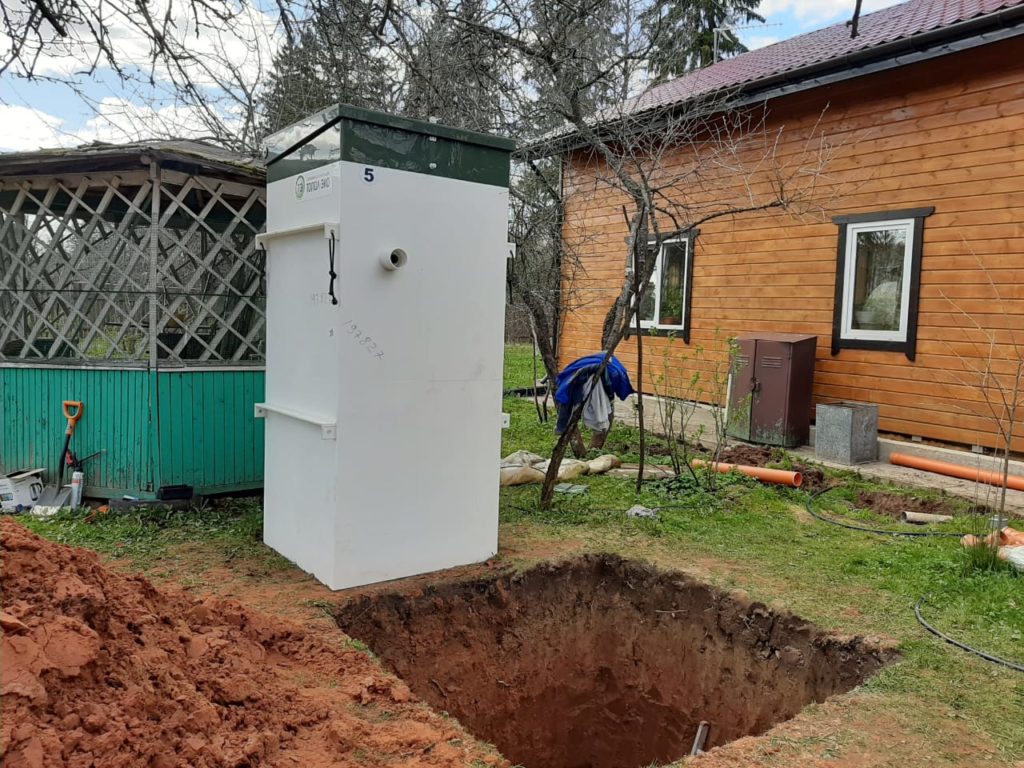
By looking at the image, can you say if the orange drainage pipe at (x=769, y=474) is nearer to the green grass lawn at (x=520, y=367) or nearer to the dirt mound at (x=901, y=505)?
the dirt mound at (x=901, y=505)

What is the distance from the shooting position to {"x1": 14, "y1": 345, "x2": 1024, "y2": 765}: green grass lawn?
9.98 ft

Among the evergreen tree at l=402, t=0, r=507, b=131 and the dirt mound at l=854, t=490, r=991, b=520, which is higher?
the evergreen tree at l=402, t=0, r=507, b=131

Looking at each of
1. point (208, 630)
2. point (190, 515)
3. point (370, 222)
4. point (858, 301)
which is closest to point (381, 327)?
point (370, 222)

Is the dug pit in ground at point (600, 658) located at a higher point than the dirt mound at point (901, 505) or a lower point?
lower

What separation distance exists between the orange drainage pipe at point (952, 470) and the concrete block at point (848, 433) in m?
0.25

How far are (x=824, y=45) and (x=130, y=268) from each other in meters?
8.05

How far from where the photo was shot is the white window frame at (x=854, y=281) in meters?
7.06

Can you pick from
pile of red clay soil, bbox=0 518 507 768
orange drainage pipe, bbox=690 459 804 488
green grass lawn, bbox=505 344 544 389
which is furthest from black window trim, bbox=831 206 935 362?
pile of red clay soil, bbox=0 518 507 768

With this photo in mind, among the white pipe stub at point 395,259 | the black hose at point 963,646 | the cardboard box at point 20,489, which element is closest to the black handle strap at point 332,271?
the white pipe stub at point 395,259

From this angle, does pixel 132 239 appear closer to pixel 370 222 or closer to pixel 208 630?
pixel 370 222

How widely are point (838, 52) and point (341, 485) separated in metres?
6.69

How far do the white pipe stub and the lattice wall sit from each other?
8.37ft

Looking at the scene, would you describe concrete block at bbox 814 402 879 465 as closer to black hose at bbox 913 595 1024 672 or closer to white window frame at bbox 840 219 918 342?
white window frame at bbox 840 219 918 342

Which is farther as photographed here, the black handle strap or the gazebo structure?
the gazebo structure
